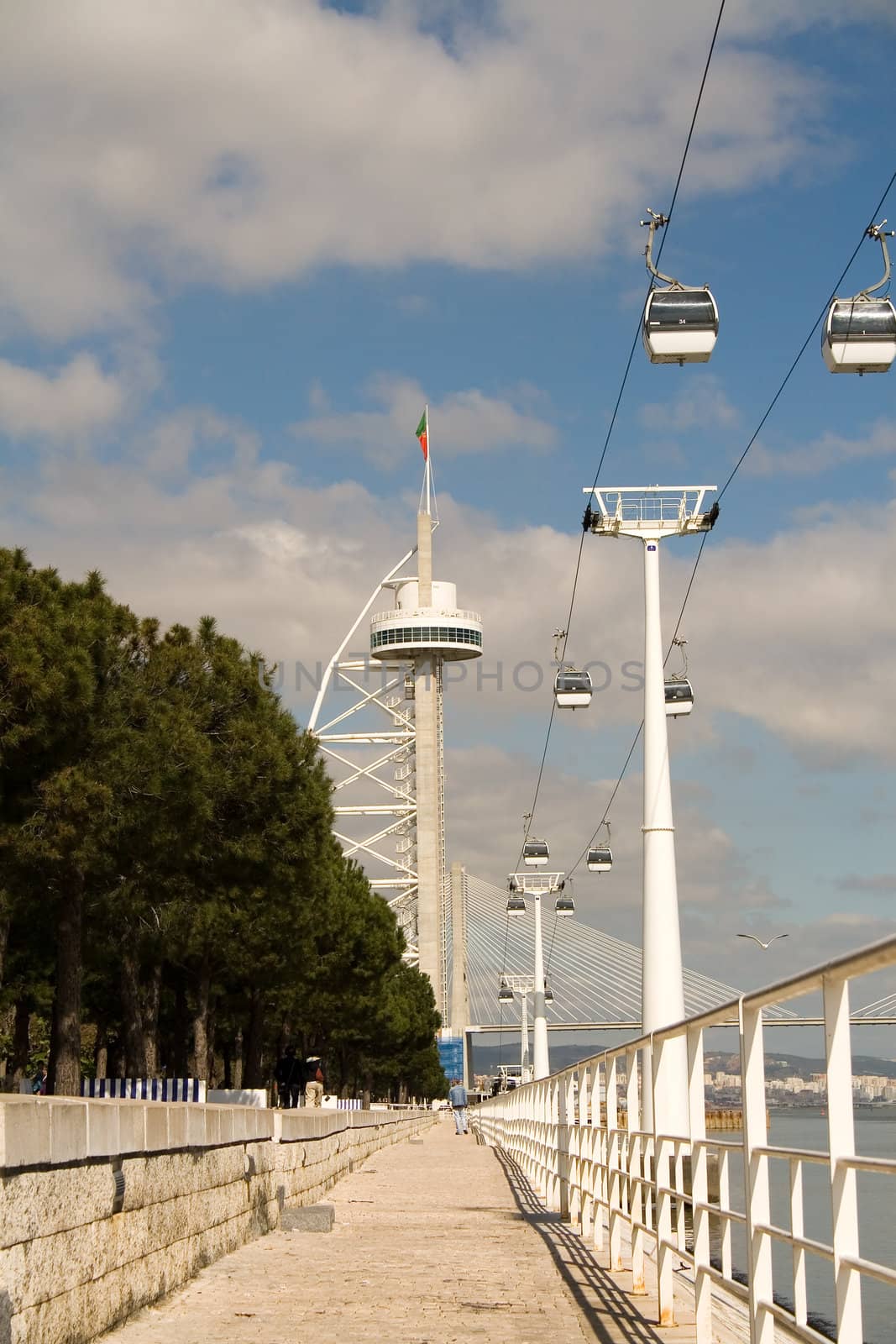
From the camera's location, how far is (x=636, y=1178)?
368 inches

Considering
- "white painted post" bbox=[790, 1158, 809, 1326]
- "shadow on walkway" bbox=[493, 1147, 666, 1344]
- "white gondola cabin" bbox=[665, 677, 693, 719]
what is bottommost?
"shadow on walkway" bbox=[493, 1147, 666, 1344]

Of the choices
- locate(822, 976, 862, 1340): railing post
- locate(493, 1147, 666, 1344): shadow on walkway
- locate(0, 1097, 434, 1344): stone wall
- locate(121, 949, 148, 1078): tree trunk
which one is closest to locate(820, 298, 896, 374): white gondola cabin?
locate(493, 1147, 666, 1344): shadow on walkway

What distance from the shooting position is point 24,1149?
589 centimetres

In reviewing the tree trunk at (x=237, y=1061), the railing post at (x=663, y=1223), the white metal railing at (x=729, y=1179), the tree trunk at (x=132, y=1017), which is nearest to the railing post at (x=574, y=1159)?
the white metal railing at (x=729, y=1179)

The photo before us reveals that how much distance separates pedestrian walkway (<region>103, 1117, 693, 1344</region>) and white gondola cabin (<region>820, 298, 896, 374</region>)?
23.0 feet

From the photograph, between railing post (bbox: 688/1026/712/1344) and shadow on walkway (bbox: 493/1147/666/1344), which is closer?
railing post (bbox: 688/1026/712/1344)

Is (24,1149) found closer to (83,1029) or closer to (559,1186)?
(559,1186)

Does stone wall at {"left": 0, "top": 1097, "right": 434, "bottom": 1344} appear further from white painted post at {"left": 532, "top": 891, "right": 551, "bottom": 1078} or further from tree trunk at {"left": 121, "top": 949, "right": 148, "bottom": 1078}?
white painted post at {"left": 532, "top": 891, "right": 551, "bottom": 1078}

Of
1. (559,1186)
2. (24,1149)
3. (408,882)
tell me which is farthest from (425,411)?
(24,1149)

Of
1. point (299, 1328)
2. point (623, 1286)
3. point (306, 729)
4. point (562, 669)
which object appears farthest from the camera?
point (306, 729)

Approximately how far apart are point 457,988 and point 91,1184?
124 m

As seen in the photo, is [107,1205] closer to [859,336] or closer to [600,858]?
[859,336]

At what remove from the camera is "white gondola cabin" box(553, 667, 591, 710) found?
22250 millimetres

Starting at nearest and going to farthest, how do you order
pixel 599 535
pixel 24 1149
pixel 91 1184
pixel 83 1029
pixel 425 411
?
pixel 24 1149 < pixel 91 1184 < pixel 599 535 < pixel 83 1029 < pixel 425 411
